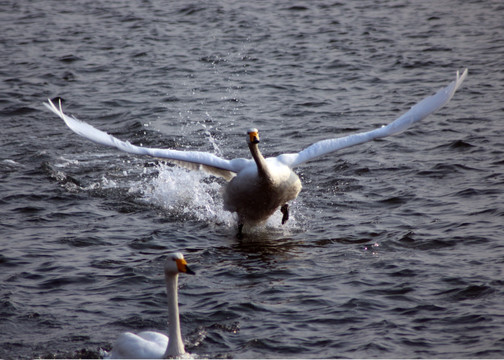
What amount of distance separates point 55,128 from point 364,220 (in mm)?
6899

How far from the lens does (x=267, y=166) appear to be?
999 cm

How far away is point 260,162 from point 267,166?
0.21 metres

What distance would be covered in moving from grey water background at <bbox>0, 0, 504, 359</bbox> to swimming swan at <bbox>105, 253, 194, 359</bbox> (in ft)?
1.88

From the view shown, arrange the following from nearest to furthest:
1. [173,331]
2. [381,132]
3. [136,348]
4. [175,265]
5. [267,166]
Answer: [173,331] → [136,348] → [175,265] → [267,166] → [381,132]

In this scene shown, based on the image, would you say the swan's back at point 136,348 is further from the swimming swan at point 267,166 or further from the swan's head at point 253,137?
the swimming swan at point 267,166

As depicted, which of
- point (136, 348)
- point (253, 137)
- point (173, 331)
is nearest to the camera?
point (173, 331)

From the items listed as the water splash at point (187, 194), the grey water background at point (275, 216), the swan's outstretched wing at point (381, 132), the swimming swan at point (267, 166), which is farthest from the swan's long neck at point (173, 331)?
the water splash at point (187, 194)

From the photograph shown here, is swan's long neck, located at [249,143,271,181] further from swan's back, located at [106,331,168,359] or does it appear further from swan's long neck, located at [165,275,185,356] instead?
swan's back, located at [106,331,168,359]

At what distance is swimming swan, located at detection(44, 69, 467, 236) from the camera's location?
10125 millimetres

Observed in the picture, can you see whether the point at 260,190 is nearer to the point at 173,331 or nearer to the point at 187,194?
the point at 187,194

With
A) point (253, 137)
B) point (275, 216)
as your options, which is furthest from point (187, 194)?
point (253, 137)

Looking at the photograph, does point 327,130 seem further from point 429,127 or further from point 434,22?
point 434,22

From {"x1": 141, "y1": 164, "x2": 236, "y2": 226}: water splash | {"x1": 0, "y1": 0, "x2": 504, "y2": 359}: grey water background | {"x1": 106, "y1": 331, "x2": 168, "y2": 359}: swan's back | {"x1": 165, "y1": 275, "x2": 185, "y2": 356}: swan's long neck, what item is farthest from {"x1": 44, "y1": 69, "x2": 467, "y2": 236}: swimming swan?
{"x1": 106, "y1": 331, "x2": 168, "y2": 359}: swan's back

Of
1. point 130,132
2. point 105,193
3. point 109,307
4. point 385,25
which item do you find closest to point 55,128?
point 130,132
